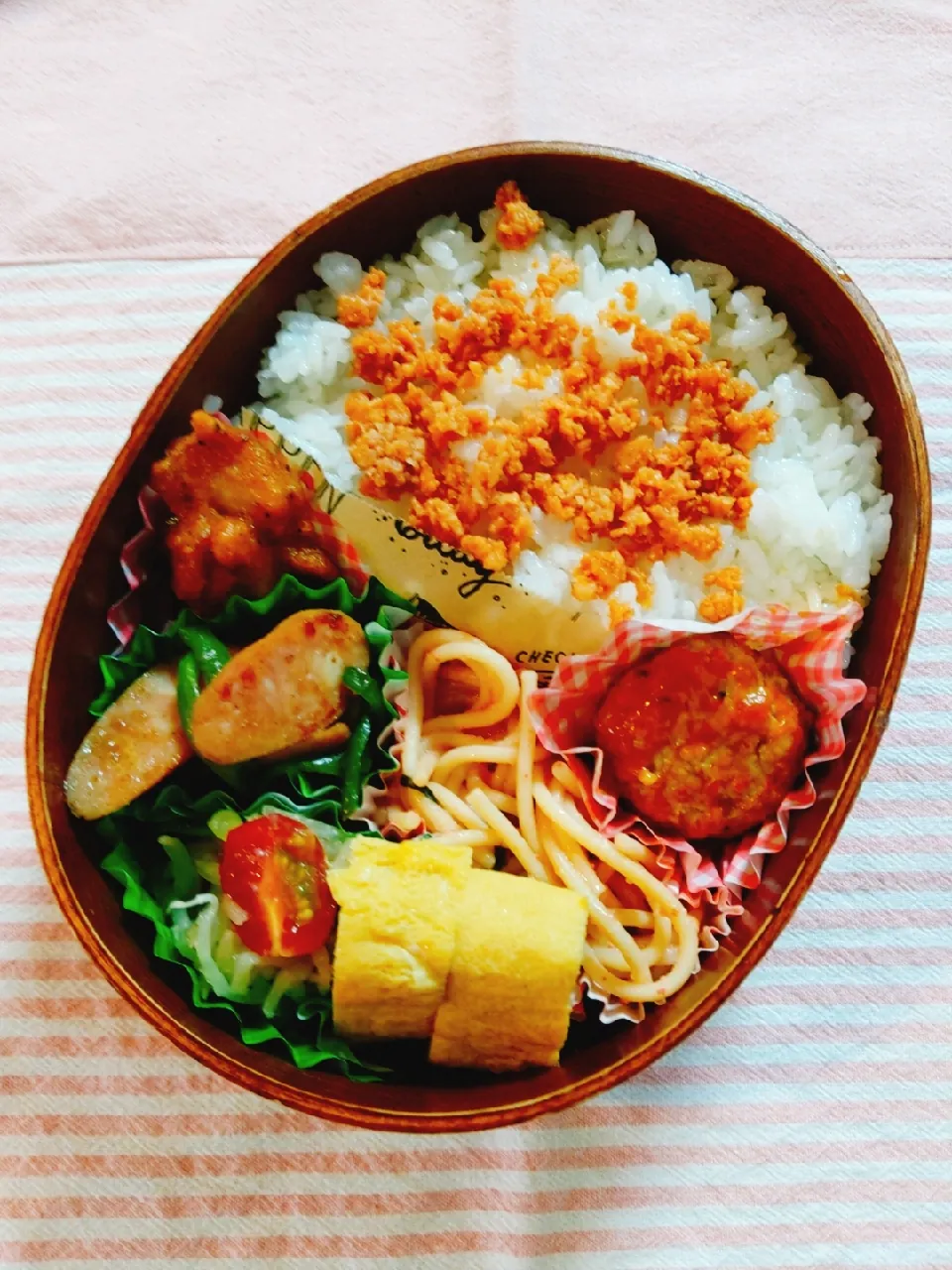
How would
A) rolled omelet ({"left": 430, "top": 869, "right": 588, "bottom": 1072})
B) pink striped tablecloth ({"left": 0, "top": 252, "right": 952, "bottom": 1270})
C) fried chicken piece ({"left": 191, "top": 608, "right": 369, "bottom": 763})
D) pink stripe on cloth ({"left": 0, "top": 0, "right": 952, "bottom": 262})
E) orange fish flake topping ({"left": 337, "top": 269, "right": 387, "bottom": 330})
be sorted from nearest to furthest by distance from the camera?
1. rolled omelet ({"left": 430, "top": 869, "right": 588, "bottom": 1072})
2. fried chicken piece ({"left": 191, "top": 608, "right": 369, "bottom": 763})
3. pink striped tablecloth ({"left": 0, "top": 252, "right": 952, "bottom": 1270})
4. orange fish flake topping ({"left": 337, "top": 269, "right": 387, "bottom": 330})
5. pink stripe on cloth ({"left": 0, "top": 0, "right": 952, "bottom": 262})

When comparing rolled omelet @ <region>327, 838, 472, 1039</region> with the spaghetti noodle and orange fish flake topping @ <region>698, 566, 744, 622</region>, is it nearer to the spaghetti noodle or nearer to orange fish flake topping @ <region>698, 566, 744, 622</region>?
the spaghetti noodle

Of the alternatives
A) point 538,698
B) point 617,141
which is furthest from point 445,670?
point 617,141

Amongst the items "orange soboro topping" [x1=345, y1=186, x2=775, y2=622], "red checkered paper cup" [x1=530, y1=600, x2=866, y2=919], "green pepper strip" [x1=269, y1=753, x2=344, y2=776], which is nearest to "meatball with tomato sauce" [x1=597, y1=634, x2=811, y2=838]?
"red checkered paper cup" [x1=530, y1=600, x2=866, y2=919]

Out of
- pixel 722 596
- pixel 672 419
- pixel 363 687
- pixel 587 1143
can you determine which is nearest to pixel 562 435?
pixel 672 419

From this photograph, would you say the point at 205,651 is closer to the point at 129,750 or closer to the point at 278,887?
the point at 129,750

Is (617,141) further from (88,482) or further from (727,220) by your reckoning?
(88,482)
